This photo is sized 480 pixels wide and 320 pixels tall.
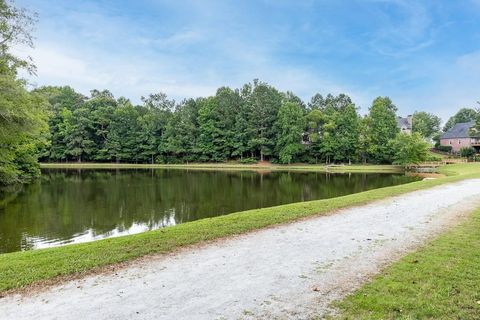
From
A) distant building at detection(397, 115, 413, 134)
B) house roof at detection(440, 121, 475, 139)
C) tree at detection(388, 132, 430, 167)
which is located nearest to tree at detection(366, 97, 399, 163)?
tree at detection(388, 132, 430, 167)

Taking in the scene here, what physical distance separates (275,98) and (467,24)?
36.6m

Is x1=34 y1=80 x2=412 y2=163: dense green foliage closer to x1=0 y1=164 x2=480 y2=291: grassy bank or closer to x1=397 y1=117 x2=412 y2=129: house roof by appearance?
x1=397 y1=117 x2=412 y2=129: house roof

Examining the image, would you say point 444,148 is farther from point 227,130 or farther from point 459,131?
point 227,130

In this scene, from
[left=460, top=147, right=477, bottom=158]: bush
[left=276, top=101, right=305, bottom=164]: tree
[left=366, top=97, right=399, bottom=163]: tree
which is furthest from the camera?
[left=276, top=101, right=305, bottom=164]: tree

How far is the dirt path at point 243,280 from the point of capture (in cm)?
409

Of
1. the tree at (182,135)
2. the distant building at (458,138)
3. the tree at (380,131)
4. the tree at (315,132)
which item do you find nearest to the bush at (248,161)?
the tree at (182,135)

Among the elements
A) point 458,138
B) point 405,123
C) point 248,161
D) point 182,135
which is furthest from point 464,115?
point 182,135

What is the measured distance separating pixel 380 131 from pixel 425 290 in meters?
52.8

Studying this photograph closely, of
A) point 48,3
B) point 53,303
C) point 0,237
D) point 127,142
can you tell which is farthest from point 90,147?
point 53,303

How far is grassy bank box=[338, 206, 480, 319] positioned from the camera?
387 cm

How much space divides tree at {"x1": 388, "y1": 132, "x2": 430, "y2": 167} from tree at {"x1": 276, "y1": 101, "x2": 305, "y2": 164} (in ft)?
52.5

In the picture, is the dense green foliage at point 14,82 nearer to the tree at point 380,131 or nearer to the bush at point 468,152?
the tree at point 380,131

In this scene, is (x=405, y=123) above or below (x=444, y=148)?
above

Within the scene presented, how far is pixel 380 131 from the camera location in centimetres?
5281
